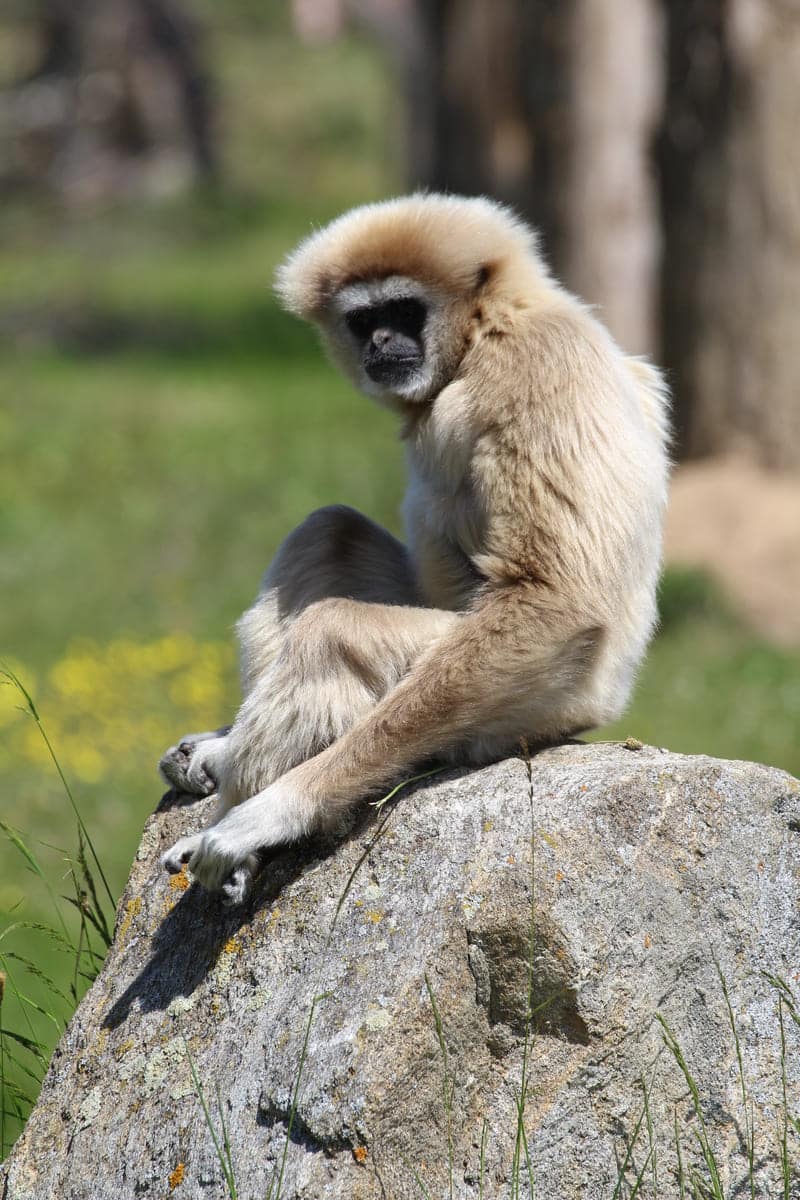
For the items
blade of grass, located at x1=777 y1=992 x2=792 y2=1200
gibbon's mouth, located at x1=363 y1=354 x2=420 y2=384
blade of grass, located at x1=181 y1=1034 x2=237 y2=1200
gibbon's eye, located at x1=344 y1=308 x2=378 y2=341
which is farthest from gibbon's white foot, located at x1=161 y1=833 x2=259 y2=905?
gibbon's eye, located at x1=344 y1=308 x2=378 y2=341

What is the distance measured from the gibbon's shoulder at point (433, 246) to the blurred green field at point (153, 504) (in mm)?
2429

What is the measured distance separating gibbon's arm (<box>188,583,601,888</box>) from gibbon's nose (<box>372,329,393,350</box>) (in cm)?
122

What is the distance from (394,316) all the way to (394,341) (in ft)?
0.49

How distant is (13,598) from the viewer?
14.5 metres

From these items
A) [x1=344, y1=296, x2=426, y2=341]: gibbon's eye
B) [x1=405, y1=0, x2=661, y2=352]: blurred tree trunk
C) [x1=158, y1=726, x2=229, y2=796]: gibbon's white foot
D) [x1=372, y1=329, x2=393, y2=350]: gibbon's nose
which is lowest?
[x1=158, y1=726, x2=229, y2=796]: gibbon's white foot

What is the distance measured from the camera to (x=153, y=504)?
16484 mm

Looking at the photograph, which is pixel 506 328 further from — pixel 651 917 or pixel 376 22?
pixel 376 22

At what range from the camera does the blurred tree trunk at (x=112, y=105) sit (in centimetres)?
3212

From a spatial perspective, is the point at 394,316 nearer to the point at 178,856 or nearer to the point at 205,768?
the point at 205,768

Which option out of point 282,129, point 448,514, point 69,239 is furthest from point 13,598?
point 282,129

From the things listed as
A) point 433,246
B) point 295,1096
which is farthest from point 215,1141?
point 433,246

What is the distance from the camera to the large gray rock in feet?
13.0

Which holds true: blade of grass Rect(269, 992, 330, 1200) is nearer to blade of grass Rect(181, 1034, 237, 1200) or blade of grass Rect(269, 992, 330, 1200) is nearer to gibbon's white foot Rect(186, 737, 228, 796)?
blade of grass Rect(181, 1034, 237, 1200)

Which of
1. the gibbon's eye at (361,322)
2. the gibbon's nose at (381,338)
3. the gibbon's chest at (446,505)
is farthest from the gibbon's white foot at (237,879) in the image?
the gibbon's eye at (361,322)
